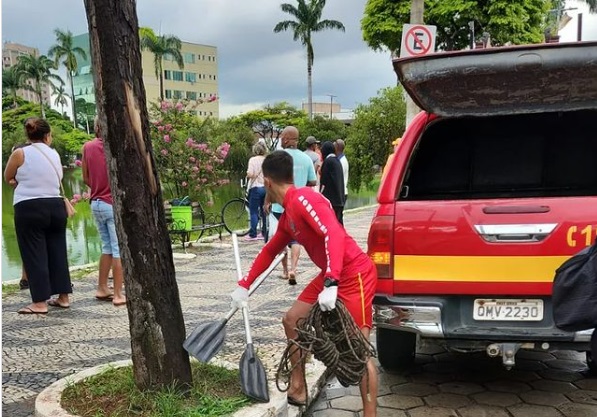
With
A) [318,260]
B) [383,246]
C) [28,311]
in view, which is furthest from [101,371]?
[28,311]

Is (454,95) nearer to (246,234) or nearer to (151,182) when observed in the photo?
(151,182)

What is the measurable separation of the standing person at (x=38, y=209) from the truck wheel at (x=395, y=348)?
3305mm

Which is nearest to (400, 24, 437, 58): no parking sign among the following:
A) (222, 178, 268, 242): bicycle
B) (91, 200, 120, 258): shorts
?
(91, 200, 120, 258): shorts

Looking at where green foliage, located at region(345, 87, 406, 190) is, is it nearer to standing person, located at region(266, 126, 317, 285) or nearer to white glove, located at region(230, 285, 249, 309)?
standing person, located at region(266, 126, 317, 285)

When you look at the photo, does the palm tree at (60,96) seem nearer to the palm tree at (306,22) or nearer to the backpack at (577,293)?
the palm tree at (306,22)

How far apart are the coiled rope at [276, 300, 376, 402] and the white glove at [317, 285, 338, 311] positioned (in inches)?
4.5

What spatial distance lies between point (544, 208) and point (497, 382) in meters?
1.49

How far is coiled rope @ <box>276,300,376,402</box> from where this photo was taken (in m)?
2.92

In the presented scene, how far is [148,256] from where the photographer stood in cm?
295

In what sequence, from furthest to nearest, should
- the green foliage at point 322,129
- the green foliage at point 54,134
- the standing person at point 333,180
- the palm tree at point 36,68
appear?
the palm tree at point 36,68 → the green foliage at point 322,129 → the green foliage at point 54,134 → the standing person at point 333,180

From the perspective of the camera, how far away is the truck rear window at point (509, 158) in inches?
171

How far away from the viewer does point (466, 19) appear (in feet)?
62.9

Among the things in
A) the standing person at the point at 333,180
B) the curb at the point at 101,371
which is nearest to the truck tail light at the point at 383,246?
the curb at the point at 101,371

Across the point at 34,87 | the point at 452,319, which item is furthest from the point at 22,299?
the point at 34,87
